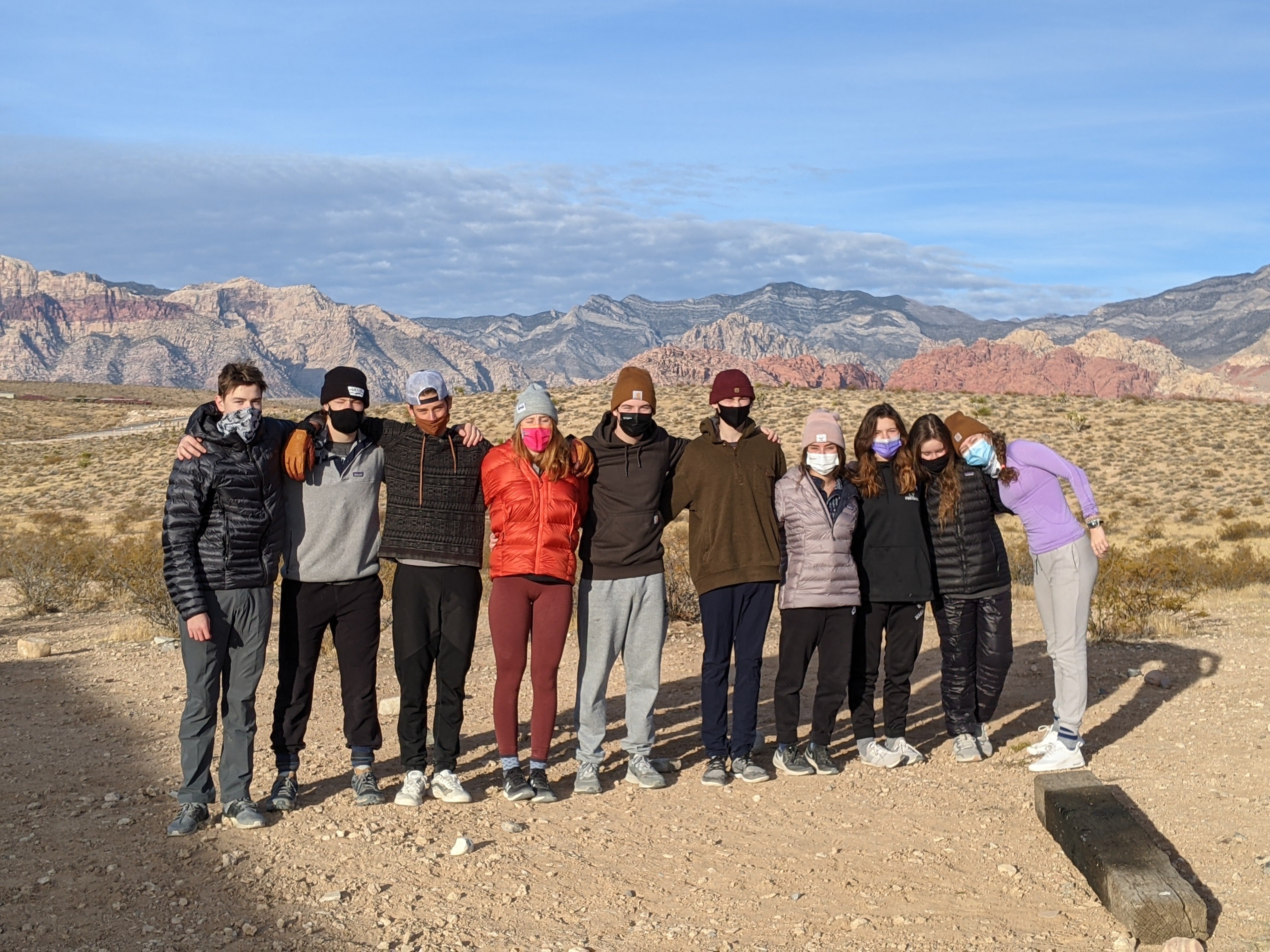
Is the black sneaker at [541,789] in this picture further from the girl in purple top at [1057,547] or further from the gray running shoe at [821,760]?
the girl in purple top at [1057,547]

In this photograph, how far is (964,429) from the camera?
20.6ft

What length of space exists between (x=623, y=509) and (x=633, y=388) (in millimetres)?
642

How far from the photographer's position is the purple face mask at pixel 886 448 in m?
6.36

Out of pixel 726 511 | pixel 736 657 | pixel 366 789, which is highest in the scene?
pixel 726 511

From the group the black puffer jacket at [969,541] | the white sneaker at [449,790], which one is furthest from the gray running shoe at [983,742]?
the white sneaker at [449,790]

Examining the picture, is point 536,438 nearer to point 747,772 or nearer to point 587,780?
point 587,780

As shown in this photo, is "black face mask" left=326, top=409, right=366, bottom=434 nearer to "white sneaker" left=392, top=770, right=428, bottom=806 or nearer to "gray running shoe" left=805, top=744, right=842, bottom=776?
"white sneaker" left=392, top=770, right=428, bottom=806

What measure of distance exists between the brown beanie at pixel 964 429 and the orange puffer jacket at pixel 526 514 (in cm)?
228

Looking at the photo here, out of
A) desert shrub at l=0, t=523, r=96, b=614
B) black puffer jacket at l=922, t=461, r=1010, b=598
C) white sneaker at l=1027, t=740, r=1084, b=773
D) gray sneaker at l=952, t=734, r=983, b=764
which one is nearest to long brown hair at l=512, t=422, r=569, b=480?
black puffer jacket at l=922, t=461, r=1010, b=598

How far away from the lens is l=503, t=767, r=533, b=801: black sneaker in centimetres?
571

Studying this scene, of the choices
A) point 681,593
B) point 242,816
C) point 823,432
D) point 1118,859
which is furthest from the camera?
point 681,593

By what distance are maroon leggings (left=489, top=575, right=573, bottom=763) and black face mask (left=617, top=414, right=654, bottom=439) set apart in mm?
869

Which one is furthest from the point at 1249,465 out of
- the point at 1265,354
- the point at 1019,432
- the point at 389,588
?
the point at 1265,354

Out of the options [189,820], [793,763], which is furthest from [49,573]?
[793,763]
